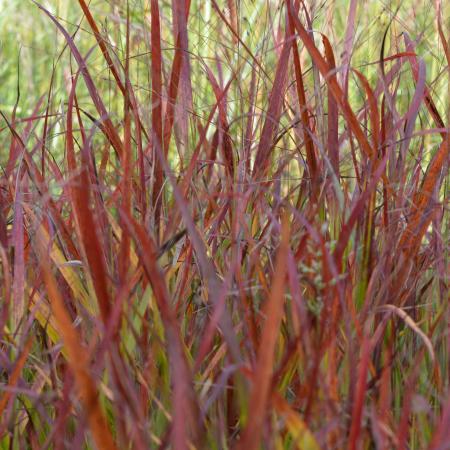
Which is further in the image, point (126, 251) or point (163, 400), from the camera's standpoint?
point (163, 400)

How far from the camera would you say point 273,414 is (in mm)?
724


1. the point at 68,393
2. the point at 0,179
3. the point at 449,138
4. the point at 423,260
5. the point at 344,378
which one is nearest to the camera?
the point at 68,393

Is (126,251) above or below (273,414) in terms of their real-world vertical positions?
above

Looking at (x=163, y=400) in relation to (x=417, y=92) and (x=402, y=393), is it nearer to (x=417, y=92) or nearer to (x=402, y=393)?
(x=402, y=393)

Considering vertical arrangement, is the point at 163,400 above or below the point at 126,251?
below

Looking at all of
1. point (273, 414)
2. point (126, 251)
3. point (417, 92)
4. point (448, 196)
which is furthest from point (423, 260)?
point (126, 251)

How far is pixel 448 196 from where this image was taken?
3.45 feet

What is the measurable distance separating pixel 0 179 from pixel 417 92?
549 millimetres

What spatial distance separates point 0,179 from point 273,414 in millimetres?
599

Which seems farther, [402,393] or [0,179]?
[0,179]

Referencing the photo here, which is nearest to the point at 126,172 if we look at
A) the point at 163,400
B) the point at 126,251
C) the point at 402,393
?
the point at 126,251

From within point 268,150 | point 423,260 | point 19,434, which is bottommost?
point 19,434

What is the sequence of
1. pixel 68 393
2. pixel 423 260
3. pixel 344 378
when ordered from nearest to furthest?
pixel 68 393, pixel 344 378, pixel 423 260

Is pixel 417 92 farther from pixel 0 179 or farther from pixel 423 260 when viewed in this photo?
pixel 0 179
